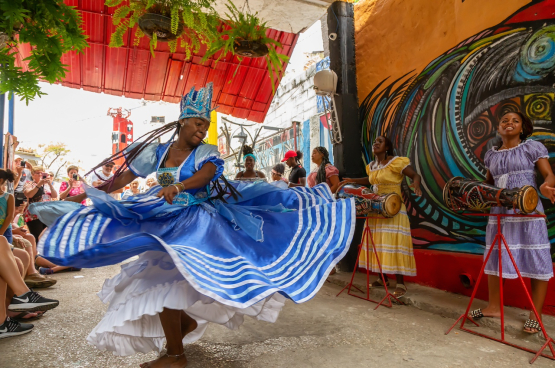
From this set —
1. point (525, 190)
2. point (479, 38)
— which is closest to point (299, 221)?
point (525, 190)

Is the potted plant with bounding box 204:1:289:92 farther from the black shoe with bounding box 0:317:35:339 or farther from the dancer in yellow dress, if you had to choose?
the black shoe with bounding box 0:317:35:339

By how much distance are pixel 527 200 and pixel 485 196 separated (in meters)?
0.34

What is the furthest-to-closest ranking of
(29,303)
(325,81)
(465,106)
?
1. (325,81)
2. (465,106)
3. (29,303)

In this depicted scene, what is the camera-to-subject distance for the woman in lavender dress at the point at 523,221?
124 inches

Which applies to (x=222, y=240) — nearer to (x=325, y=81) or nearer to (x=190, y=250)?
(x=190, y=250)

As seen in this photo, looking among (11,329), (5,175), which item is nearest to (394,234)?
(11,329)

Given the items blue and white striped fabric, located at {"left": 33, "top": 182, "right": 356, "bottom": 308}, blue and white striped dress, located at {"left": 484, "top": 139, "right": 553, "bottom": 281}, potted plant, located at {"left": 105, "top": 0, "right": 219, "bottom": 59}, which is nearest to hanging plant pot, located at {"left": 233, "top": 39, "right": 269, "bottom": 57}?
potted plant, located at {"left": 105, "top": 0, "right": 219, "bottom": 59}

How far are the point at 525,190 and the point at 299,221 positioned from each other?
168 centimetres

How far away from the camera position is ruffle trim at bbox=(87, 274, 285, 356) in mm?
2287

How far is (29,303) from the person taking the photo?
3.49 m

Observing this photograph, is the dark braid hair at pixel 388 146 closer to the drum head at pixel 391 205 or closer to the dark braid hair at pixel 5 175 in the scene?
the drum head at pixel 391 205

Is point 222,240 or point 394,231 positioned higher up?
point 222,240

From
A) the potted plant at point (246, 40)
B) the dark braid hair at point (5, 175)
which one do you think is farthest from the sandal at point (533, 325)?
the dark braid hair at point (5, 175)

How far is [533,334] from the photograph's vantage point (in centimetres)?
314
